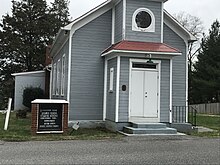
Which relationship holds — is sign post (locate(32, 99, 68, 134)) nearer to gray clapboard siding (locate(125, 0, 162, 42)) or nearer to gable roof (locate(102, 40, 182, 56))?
gable roof (locate(102, 40, 182, 56))

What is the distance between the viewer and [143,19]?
53.2ft

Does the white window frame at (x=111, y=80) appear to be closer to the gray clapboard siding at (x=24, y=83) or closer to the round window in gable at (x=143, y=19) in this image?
the round window in gable at (x=143, y=19)

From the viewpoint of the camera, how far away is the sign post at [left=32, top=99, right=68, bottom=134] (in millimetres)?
13406

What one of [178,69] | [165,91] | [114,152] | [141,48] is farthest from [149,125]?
[114,152]

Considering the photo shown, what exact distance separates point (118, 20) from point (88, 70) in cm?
285

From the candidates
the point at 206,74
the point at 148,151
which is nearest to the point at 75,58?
the point at 148,151

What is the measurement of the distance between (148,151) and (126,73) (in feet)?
19.1

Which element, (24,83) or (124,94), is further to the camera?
(24,83)

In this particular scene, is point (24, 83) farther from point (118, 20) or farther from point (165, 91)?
point (165, 91)

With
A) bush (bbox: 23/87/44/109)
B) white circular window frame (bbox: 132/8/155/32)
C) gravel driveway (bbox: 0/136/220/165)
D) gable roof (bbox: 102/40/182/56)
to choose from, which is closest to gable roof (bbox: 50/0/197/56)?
white circular window frame (bbox: 132/8/155/32)

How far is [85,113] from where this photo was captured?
649 inches

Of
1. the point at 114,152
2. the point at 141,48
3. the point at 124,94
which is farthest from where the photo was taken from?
the point at 141,48

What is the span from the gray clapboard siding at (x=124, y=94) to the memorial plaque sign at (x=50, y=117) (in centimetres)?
268

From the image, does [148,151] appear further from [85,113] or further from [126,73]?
[85,113]
